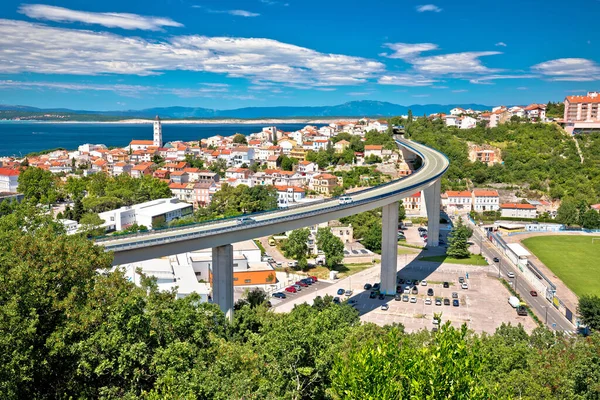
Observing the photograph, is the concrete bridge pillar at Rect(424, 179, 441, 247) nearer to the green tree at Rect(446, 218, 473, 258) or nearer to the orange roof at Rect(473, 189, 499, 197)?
the green tree at Rect(446, 218, 473, 258)

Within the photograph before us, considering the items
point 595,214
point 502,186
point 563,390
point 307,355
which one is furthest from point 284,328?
point 502,186

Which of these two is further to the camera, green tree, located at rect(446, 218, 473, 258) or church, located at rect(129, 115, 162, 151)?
church, located at rect(129, 115, 162, 151)

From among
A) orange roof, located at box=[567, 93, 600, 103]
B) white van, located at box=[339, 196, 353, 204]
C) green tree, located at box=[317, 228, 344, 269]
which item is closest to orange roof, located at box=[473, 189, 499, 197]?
green tree, located at box=[317, 228, 344, 269]

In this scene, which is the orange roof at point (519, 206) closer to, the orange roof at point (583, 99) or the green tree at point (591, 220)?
the green tree at point (591, 220)

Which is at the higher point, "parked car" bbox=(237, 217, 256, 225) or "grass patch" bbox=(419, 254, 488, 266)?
"parked car" bbox=(237, 217, 256, 225)

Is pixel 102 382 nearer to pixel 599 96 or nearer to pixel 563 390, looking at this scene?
pixel 563 390

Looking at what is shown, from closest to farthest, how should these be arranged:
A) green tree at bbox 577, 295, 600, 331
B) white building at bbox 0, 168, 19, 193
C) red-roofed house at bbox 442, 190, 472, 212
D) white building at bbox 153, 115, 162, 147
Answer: green tree at bbox 577, 295, 600, 331 → red-roofed house at bbox 442, 190, 472, 212 → white building at bbox 0, 168, 19, 193 → white building at bbox 153, 115, 162, 147
